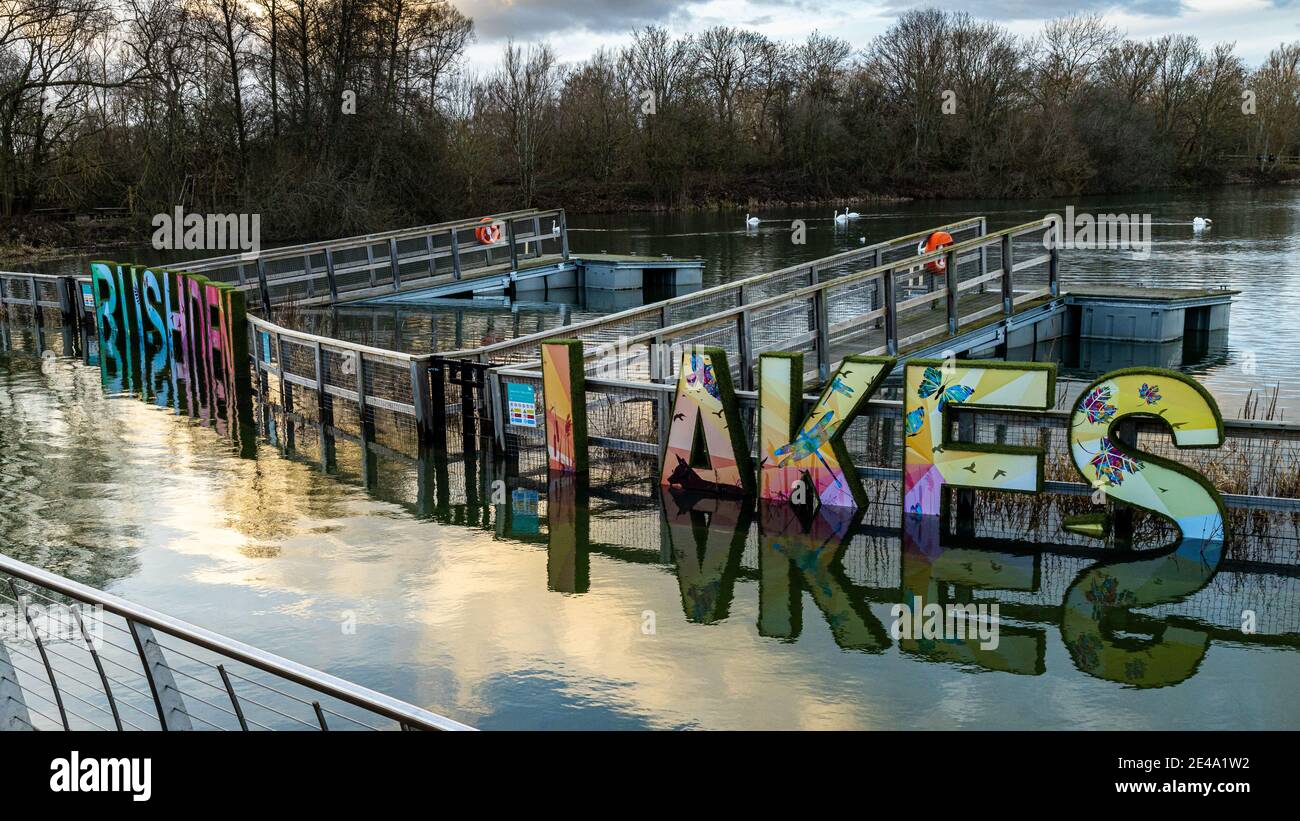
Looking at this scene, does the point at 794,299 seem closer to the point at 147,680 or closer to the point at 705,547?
the point at 705,547

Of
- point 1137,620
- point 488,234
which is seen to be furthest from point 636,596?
point 488,234

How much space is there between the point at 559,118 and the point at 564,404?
222ft

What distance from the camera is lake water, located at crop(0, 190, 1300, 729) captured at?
752cm

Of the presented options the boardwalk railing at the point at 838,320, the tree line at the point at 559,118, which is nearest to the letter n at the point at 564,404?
the boardwalk railing at the point at 838,320

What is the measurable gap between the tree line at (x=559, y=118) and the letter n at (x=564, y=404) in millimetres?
36251

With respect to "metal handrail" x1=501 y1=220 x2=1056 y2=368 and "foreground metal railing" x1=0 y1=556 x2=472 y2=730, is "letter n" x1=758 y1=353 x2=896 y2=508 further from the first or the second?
"foreground metal railing" x1=0 y1=556 x2=472 y2=730

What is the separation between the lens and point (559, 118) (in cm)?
7794

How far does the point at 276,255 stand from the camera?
27281mm

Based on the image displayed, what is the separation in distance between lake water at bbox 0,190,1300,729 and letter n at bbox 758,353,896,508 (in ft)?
1.33

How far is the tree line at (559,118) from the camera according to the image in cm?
4875

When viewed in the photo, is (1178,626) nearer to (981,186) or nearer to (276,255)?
(276,255)

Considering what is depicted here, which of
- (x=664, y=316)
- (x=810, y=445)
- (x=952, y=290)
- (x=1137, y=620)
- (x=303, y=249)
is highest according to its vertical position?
(x=303, y=249)

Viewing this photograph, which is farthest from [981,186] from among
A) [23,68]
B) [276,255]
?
[276,255]
